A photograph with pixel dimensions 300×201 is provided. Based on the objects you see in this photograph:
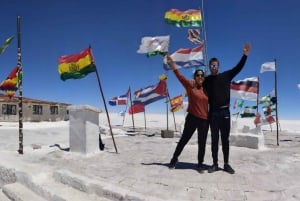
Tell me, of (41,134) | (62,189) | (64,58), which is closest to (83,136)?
(64,58)

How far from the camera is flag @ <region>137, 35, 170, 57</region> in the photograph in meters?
15.4

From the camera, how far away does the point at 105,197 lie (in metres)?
5.35

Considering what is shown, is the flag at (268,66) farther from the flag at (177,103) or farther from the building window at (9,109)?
the building window at (9,109)

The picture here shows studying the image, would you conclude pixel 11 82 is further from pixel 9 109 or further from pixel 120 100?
pixel 9 109

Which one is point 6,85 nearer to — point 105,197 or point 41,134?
point 105,197

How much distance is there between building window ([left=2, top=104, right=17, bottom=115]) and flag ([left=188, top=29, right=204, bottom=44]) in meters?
23.7

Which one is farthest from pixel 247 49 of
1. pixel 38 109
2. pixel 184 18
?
pixel 38 109

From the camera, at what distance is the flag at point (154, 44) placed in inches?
606

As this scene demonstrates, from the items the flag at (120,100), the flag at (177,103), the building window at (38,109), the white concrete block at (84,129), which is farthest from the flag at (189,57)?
the building window at (38,109)

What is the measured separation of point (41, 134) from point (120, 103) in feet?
40.5

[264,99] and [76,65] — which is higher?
[76,65]

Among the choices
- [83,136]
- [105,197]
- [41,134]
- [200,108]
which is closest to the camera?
[105,197]

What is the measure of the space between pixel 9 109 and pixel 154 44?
23021 millimetres

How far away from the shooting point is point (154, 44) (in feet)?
52.3
